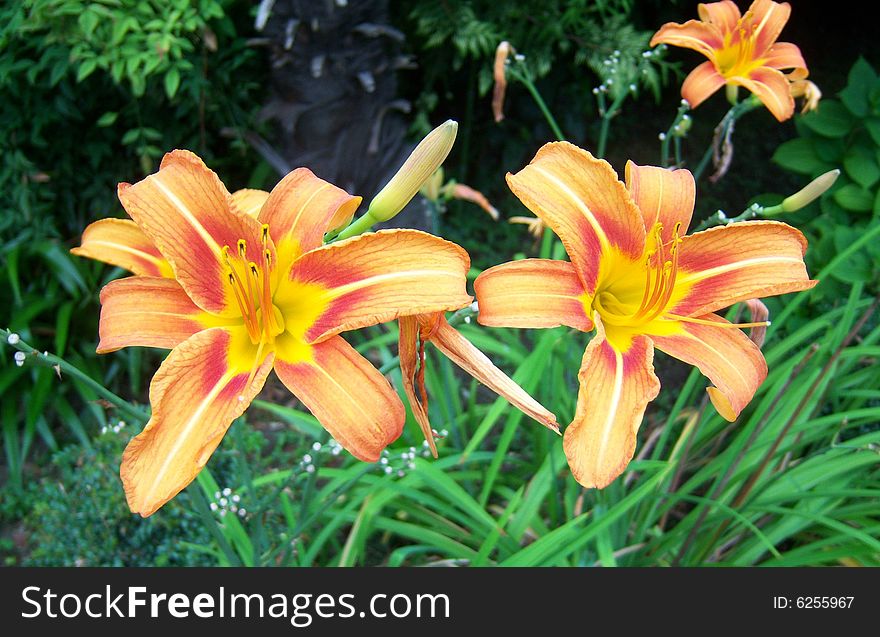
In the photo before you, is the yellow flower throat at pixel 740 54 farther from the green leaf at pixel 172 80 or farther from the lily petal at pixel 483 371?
the green leaf at pixel 172 80

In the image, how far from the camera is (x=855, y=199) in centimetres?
276

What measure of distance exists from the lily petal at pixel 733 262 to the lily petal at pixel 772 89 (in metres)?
0.64

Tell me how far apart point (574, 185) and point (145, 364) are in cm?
256

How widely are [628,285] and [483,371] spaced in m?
0.37

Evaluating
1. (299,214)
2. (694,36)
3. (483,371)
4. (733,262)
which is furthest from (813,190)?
(299,214)

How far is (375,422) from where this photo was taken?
2.94 ft

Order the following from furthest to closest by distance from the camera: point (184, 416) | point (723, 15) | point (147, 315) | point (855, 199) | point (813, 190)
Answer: point (855, 199), point (723, 15), point (813, 190), point (147, 315), point (184, 416)

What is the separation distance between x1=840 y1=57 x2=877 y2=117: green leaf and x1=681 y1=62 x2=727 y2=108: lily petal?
1460 mm

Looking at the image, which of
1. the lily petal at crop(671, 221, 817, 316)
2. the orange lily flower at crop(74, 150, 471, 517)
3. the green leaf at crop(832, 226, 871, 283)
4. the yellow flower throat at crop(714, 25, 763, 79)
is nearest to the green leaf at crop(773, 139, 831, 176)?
the green leaf at crop(832, 226, 871, 283)

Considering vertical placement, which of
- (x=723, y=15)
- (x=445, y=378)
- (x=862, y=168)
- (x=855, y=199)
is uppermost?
(x=723, y=15)

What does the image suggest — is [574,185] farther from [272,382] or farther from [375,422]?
[272,382]

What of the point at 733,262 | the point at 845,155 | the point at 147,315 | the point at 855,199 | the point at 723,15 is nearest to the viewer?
the point at 147,315

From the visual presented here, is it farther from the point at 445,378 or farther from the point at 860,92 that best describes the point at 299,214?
the point at 860,92
